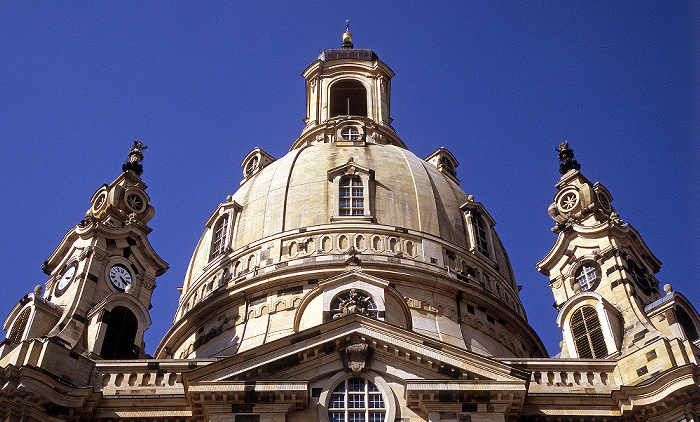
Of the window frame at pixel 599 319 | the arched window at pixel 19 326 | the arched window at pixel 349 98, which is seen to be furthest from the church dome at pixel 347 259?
the arched window at pixel 349 98

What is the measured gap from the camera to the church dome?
37.8m

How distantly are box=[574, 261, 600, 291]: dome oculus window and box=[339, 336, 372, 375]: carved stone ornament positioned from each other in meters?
11.9

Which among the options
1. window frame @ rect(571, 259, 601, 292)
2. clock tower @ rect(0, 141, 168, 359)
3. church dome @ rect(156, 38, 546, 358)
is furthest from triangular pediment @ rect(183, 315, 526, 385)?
window frame @ rect(571, 259, 601, 292)

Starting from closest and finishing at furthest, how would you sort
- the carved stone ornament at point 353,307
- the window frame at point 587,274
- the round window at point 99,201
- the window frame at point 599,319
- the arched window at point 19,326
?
the carved stone ornament at point 353,307, the window frame at point 599,319, the arched window at point 19,326, the window frame at point 587,274, the round window at point 99,201

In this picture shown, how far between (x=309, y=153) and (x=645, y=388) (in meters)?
23.7

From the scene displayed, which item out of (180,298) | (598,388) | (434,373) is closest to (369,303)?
(434,373)

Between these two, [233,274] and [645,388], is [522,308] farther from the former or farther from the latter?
[645,388]

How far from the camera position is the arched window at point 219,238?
144 feet

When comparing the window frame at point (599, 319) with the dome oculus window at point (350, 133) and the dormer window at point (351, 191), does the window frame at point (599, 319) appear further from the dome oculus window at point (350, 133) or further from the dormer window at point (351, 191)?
the dome oculus window at point (350, 133)

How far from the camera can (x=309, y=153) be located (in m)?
47.2

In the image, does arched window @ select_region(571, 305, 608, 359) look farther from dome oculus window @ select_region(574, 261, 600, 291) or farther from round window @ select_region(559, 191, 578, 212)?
round window @ select_region(559, 191, 578, 212)

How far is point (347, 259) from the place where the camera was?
38.7 m

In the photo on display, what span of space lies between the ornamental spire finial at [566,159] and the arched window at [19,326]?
23.3 m

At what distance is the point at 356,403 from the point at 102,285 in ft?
42.1
